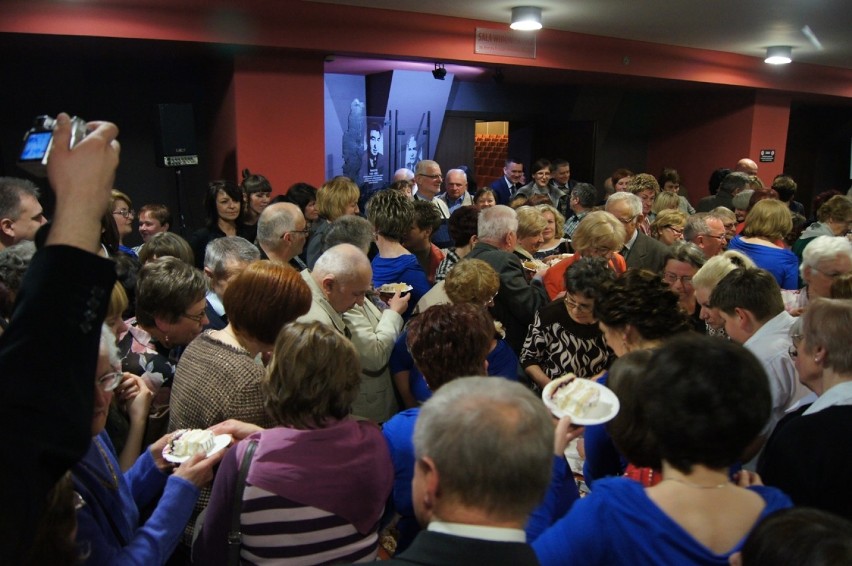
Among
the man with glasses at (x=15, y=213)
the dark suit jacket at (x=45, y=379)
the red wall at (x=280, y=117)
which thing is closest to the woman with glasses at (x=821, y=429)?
the dark suit jacket at (x=45, y=379)

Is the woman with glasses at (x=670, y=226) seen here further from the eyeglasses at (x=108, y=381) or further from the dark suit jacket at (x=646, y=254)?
the eyeglasses at (x=108, y=381)

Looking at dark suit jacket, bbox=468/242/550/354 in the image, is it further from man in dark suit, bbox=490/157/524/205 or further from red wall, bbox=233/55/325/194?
man in dark suit, bbox=490/157/524/205

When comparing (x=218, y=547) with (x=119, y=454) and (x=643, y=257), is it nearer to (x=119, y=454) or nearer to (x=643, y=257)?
(x=119, y=454)

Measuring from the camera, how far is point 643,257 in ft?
13.2

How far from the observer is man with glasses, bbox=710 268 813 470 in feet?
7.40

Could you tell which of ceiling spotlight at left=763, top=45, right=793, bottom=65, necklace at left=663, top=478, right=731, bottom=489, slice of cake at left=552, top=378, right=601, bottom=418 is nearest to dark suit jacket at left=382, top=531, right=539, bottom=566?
necklace at left=663, top=478, right=731, bottom=489

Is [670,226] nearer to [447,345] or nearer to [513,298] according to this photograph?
[513,298]

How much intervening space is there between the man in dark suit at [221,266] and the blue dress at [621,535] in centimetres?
196

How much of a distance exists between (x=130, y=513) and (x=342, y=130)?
7707 millimetres

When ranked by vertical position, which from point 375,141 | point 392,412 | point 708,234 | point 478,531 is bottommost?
point 392,412

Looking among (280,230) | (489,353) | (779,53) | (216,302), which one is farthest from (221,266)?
(779,53)

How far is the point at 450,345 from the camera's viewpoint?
1905 millimetres

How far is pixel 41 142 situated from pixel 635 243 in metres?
3.68

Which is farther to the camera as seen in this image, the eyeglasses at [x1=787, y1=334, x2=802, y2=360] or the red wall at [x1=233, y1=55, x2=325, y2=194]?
the red wall at [x1=233, y1=55, x2=325, y2=194]
